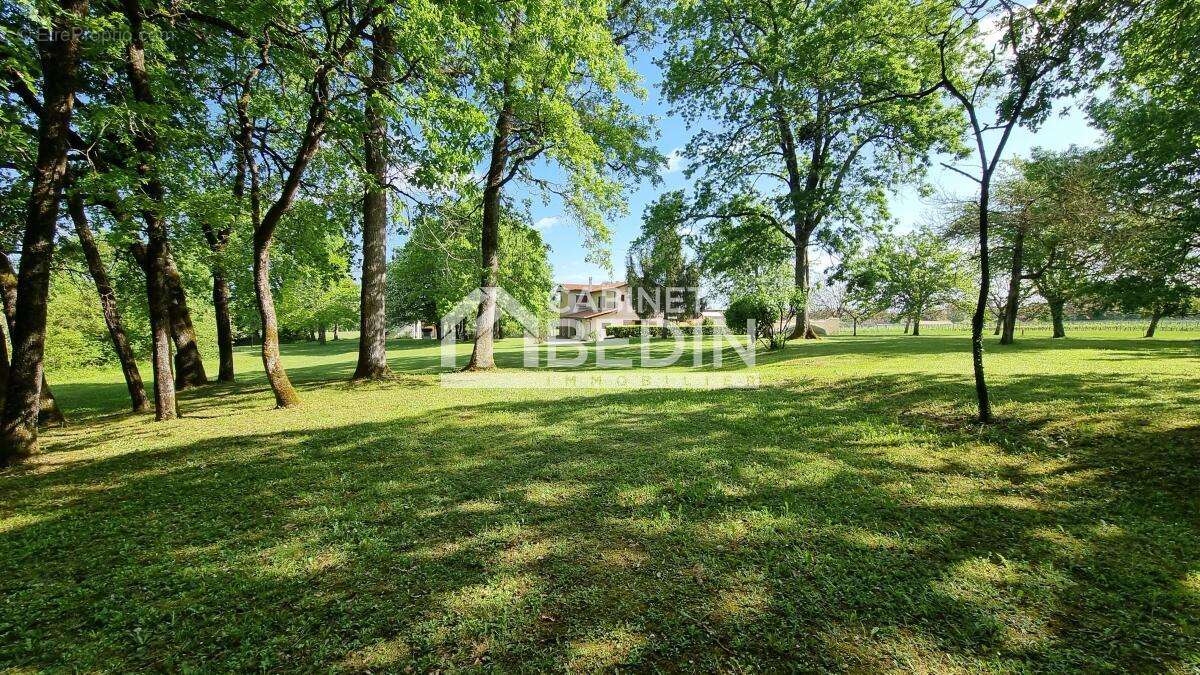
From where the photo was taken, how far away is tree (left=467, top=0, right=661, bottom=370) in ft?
32.2

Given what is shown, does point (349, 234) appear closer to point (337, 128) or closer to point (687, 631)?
point (337, 128)

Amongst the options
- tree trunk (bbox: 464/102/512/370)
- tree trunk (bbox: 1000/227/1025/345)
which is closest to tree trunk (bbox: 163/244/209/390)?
tree trunk (bbox: 464/102/512/370)

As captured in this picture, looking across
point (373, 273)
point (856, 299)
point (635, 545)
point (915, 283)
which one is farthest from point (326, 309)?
point (915, 283)

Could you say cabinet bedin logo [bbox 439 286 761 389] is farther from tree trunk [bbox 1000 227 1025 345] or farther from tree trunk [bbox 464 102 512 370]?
tree trunk [bbox 1000 227 1025 345]

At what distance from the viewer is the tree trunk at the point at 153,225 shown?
22.0 feet

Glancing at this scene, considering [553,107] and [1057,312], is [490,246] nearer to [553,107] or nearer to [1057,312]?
[553,107]

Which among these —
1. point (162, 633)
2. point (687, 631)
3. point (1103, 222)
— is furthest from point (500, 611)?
point (1103, 222)

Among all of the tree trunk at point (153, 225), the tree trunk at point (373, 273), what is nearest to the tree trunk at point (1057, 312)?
the tree trunk at point (373, 273)

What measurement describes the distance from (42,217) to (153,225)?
5.86ft

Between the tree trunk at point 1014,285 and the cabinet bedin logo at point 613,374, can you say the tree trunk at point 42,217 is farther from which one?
the tree trunk at point 1014,285

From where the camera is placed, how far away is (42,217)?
553 cm

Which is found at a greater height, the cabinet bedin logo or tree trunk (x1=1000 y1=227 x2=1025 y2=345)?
tree trunk (x1=1000 y1=227 x2=1025 y2=345)

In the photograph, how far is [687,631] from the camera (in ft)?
7.57

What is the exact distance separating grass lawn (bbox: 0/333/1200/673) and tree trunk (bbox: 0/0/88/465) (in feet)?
3.06
